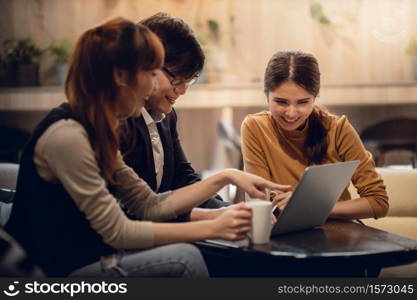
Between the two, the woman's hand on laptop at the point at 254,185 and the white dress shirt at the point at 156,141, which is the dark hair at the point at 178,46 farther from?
the woman's hand on laptop at the point at 254,185

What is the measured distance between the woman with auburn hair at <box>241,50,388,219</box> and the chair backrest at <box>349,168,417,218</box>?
1.96 feet

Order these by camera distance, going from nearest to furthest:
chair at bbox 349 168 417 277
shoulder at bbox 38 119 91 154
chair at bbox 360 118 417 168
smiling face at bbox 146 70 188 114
Result: shoulder at bbox 38 119 91 154, smiling face at bbox 146 70 188 114, chair at bbox 349 168 417 277, chair at bbox 360 118 417 168

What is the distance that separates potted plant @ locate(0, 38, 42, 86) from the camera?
17.3 feet

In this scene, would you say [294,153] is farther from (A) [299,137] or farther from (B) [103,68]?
(B) [103,68]

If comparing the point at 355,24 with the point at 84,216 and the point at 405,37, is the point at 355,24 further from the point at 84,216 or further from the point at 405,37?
the point at 84,216

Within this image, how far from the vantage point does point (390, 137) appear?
516 centimetres

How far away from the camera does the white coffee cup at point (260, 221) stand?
1.56 meters

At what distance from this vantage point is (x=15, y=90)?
196 inches

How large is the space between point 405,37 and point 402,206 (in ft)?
9.82

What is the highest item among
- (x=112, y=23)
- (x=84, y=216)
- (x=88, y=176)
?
(x=112, y=23)

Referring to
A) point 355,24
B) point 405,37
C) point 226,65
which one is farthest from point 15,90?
point 405,37

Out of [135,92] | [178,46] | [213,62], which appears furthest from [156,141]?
[213,62]

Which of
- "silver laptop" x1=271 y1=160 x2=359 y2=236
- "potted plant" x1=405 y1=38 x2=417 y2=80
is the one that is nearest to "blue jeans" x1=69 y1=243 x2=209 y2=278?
"silver laptop" x1=271 y1=160 x2=359 y2=236

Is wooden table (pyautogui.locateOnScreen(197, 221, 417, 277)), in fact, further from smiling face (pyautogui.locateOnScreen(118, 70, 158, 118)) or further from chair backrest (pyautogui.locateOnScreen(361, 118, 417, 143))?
chair backrest (pyautogui.locateOnScreen(361, 118, 417, 143))
